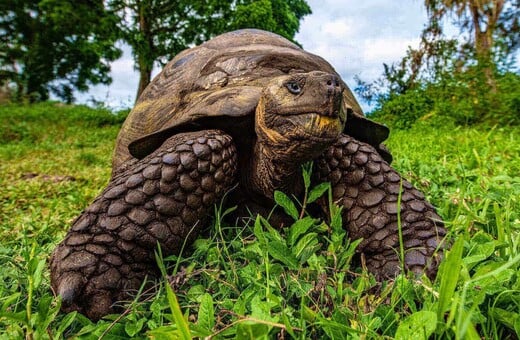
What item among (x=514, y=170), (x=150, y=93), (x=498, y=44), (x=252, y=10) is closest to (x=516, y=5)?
(x=498, y=44)

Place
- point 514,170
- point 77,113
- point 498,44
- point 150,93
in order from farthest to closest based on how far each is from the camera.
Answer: point 77,113, point 498,44, point 514,170, point 150,93

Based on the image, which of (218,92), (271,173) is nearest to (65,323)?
(271,173)

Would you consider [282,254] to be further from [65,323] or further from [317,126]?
[65,323]

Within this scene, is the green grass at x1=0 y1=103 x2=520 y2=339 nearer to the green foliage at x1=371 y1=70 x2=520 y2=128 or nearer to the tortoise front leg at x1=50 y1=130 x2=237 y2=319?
the tortoise front leg at x1=50 y1=130 x2=237 y2=319

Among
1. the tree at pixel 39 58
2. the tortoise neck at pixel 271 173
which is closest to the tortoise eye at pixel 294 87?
the tortoise neck at pixel 271 173

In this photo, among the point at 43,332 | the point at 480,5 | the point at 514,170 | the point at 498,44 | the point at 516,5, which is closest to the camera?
the point at 43,332

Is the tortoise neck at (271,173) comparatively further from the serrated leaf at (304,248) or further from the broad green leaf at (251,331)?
the broad green leaf at (251,331)

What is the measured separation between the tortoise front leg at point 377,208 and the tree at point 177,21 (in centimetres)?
971

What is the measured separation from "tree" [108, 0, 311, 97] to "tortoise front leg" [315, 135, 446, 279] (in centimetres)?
971

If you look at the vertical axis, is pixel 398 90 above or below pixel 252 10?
below

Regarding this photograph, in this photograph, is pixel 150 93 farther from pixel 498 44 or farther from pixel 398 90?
pixel 398 90

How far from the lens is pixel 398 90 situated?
10.5 metres

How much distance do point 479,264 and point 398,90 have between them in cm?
991

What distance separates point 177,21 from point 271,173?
10.8 m
